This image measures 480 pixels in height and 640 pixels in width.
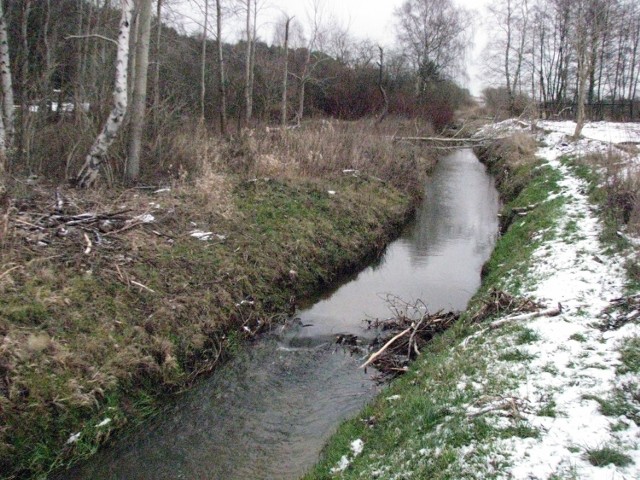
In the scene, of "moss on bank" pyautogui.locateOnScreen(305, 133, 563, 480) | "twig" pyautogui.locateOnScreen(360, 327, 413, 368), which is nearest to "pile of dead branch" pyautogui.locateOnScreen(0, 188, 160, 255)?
"twig" pyautogui.locateOnScreen(360, 327, 413, 368)

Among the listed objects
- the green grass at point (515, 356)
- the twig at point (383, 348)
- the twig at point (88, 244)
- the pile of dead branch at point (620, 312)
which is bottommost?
the twig at point (383, 348)

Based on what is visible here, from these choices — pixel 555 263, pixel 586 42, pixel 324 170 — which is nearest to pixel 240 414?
pixel 555 263

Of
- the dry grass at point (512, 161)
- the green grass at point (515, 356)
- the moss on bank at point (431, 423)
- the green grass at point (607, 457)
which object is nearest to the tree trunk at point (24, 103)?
the moss on bank at point (431, 423)

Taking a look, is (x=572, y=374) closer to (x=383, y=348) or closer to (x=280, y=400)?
(x=383, y=348)

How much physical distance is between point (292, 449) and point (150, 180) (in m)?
6.93

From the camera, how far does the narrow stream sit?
15.4 ft

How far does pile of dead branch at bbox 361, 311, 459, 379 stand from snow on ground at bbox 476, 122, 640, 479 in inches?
56.0

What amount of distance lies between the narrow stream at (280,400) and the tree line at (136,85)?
493 cm

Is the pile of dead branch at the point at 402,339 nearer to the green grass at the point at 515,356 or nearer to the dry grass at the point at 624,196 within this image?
the green grass at the point at 515,356

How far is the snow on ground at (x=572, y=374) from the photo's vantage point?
3.38m

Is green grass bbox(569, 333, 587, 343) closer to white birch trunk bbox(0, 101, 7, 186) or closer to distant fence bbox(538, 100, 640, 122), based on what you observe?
white birch trunk bbox(0, 101, 7, 186)

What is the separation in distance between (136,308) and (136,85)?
198 inches

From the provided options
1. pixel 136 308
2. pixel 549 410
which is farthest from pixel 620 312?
pixel 136 308

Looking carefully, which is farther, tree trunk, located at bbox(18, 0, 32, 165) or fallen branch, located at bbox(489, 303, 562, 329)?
tree trunk, located at bbox(18, 0, 32, 165)
